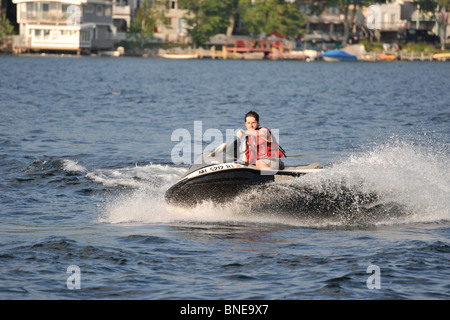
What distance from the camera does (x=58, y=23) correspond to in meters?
103

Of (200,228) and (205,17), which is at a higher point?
(205,17)

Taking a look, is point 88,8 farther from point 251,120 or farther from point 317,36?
point 251,120

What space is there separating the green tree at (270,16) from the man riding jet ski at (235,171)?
334 feet

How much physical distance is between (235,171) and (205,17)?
100481mm

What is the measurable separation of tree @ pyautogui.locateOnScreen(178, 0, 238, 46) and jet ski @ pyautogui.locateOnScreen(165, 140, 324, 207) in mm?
98831

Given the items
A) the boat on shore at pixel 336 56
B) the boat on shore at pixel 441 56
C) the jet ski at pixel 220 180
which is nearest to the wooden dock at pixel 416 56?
the boat on shore at pixel 441 56

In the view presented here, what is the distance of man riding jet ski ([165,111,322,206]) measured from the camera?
46.8ft

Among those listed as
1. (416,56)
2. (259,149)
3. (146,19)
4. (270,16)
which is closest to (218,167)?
(259,149)

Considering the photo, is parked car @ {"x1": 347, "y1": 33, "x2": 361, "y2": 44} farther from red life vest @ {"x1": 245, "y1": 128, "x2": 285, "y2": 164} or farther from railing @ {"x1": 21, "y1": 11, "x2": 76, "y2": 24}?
red life vest @ {"x1": 245, "y1": 128, "x2": 285, "y2": 164}

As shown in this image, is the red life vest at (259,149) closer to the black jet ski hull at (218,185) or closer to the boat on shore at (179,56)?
the black jet ski hull at (218,185)

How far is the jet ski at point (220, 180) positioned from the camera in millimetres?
14242
